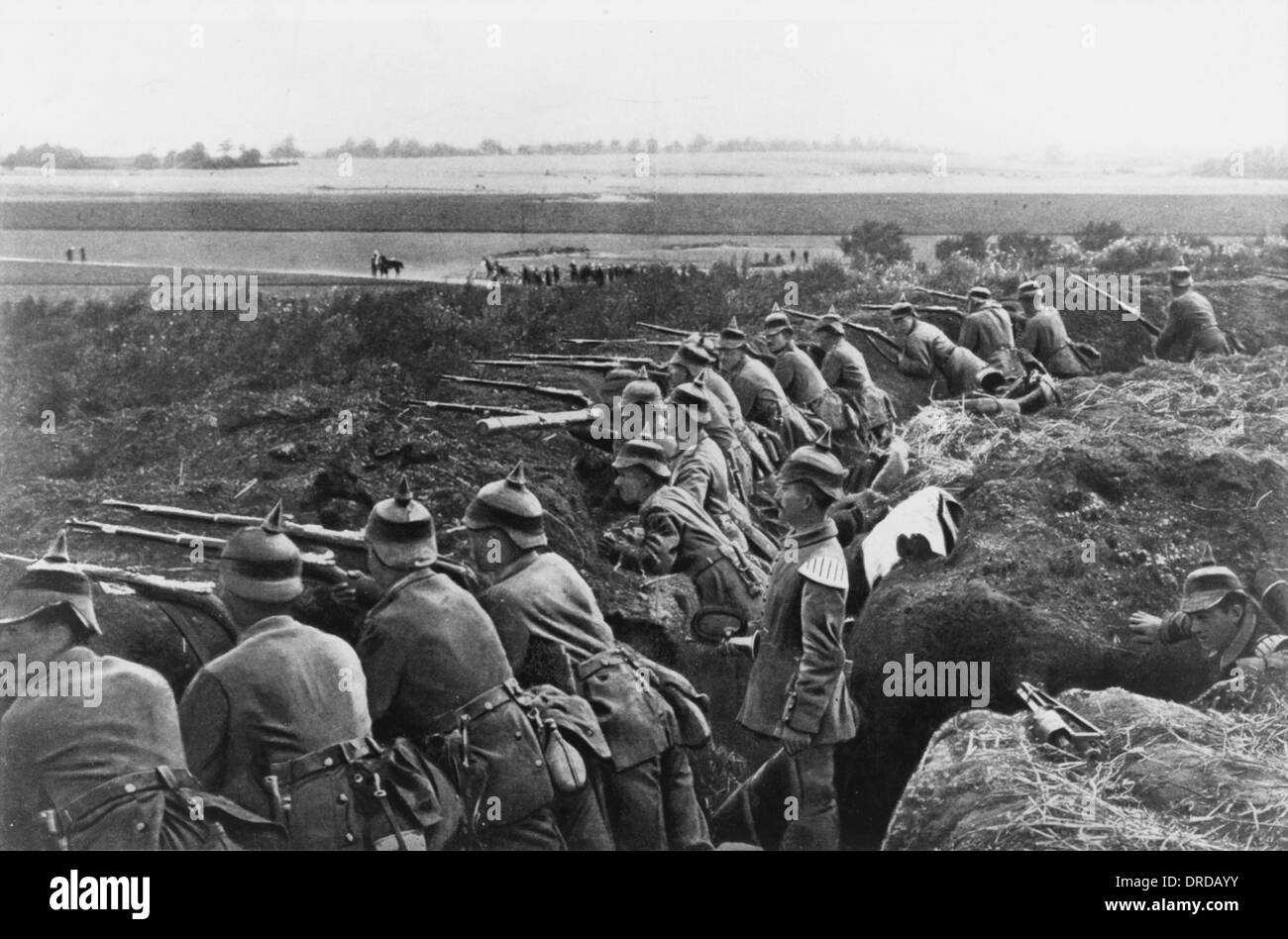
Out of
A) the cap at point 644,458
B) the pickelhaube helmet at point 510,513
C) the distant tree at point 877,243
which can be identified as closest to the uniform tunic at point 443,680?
the pickelhaube helmet at point 510,513

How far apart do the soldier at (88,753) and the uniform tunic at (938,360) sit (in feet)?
22.5

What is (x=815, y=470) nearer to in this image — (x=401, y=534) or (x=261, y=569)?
(x=401, y=534)

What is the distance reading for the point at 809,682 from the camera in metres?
12.3

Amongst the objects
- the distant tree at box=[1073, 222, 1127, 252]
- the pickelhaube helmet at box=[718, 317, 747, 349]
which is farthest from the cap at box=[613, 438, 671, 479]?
the distant tree at box=[1073, 222, 1127, 252]

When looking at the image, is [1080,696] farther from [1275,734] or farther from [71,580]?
[71,580]

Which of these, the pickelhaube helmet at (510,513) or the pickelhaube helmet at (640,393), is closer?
the pickelhaube helmet at (510,513)

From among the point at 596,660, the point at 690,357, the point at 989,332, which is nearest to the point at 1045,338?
the point at 989,332

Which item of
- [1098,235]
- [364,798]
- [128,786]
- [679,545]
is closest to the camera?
[128,786]

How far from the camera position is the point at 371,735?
447 inches

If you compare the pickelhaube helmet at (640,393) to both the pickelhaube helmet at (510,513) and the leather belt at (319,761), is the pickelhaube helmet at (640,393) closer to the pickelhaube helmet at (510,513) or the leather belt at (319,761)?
the pickelhaube helmet at (510,513)

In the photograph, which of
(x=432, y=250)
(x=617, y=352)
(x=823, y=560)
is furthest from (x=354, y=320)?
(x=823, y=560)

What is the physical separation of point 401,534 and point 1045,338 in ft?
20.2

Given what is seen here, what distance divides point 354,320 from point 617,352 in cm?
208

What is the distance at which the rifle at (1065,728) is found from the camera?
39.6 feet
